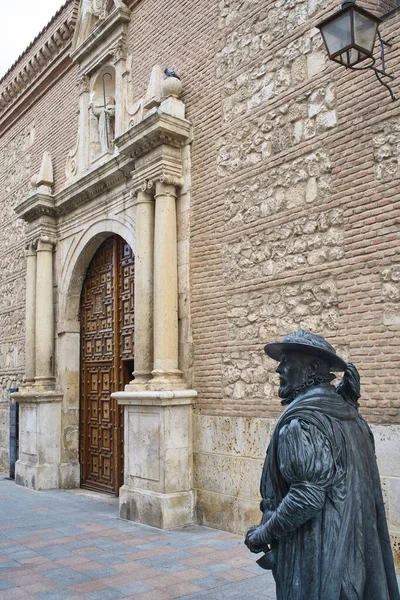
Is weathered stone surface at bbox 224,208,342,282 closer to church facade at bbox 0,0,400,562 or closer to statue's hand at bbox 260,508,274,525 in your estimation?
church facade at bbox 0,0,400,562

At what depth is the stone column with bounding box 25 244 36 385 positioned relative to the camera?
1103 cm

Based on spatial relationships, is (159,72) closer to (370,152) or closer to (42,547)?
(370,152)

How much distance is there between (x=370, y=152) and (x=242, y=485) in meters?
3.66

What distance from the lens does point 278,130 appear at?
6.74m

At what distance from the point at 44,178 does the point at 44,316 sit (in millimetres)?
2594

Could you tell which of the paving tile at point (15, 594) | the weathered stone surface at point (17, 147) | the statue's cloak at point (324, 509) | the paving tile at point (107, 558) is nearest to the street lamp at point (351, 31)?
the statue's cloak at point (324, 509)

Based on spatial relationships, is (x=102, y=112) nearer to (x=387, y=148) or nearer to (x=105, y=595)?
(x=387, y=148)

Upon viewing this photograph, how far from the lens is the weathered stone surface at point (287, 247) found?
6.02m

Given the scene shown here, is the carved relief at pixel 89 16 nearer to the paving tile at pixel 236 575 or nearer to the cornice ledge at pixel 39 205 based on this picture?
the cornice ledge at pixel 39 205

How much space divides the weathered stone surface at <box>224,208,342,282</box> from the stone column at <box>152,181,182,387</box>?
0.82m

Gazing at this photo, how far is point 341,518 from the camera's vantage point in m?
2.28

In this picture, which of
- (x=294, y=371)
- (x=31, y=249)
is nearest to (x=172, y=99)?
(x=31, y=249)

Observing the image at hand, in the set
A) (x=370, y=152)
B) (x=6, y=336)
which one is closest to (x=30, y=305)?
(x=6, y=336)

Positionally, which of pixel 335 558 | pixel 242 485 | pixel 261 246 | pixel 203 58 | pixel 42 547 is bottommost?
pixel 42 547
